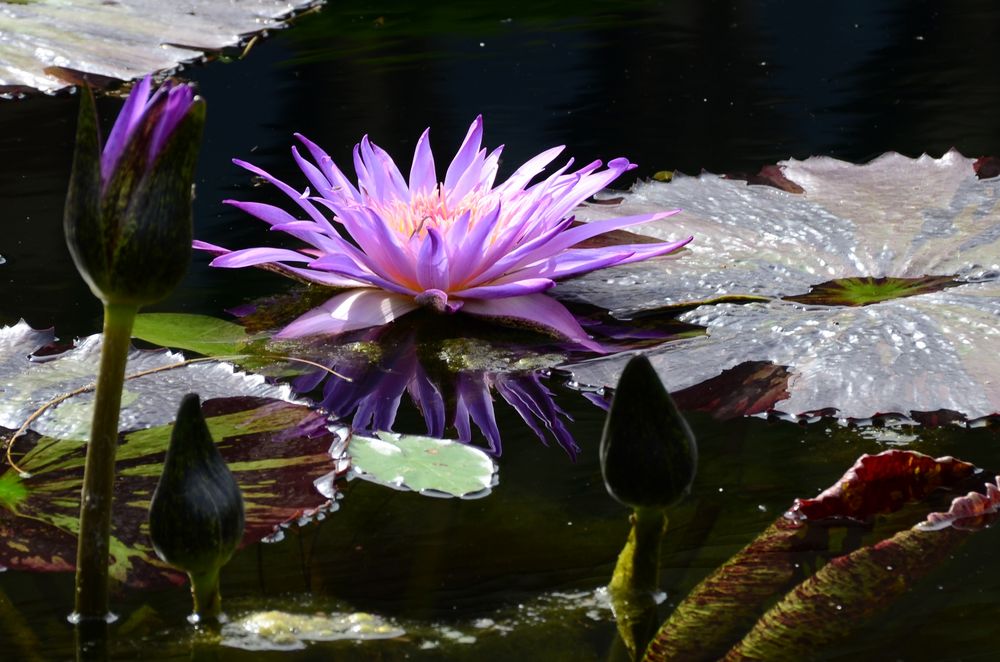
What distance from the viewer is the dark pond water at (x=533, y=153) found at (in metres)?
0.83

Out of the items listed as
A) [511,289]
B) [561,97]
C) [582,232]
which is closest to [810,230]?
[582,232]

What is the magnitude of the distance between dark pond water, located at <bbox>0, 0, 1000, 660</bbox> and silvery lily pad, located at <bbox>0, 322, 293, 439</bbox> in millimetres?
96

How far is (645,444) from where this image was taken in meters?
0.75

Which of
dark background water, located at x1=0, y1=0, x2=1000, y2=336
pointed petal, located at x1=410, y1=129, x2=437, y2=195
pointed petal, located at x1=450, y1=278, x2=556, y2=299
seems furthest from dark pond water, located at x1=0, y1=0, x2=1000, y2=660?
pointed petal, located at x1=410, y1=129, x2=437, y2=195

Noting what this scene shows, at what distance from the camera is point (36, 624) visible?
2.76 feet

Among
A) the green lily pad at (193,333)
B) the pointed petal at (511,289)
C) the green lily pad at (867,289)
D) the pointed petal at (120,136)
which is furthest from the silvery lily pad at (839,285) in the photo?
the pointed petal at (120,136)

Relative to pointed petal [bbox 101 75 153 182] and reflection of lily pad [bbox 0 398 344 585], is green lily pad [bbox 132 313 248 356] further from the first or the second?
pointed petal [bbox 101 75 153 182]

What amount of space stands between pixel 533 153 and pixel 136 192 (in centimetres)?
142

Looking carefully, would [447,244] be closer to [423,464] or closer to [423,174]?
[423,174]

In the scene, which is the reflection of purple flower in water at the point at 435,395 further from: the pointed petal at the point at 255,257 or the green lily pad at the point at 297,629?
the green lily pad at the point at 297,629

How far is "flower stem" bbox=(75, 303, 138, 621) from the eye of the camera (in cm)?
75

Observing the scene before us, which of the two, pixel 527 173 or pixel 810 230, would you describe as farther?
pixel 810 230

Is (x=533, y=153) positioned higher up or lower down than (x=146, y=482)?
higher up

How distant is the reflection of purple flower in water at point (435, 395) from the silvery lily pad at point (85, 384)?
7cm
